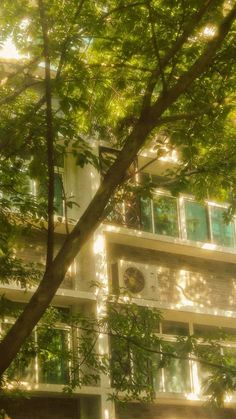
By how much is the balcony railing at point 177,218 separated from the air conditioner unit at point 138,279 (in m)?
0.84

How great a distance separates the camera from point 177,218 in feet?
50.3

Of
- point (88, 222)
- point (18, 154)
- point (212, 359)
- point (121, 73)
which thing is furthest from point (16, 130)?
point (212, 359)

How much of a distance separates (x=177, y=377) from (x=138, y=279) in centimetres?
187

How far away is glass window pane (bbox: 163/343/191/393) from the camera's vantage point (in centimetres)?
1384

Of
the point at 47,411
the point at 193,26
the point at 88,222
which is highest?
the point at 193,26

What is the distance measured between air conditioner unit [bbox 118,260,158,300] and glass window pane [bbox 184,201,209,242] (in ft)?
4.60

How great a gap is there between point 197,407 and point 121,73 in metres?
7.17

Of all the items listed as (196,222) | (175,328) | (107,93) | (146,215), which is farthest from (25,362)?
(196,222)

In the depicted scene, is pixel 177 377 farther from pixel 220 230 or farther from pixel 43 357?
pixel 43 357

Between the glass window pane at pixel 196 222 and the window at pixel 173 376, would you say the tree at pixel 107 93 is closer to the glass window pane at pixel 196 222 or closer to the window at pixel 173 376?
the window at pixel 173 376

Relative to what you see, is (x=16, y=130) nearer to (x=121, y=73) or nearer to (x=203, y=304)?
(x=121, y=73)

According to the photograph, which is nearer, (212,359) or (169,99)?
(169,99)

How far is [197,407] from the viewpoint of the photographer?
14.1m

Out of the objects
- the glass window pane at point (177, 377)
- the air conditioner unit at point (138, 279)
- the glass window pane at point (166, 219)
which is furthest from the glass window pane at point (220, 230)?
the glass window pane at point (177, 377)
